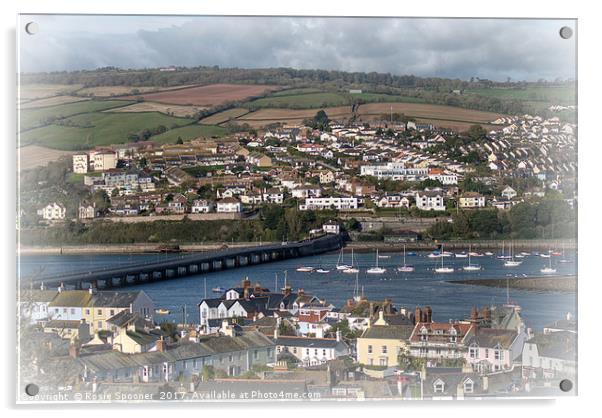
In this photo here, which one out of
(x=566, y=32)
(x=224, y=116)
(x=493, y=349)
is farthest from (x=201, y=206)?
(x=566, y=32)

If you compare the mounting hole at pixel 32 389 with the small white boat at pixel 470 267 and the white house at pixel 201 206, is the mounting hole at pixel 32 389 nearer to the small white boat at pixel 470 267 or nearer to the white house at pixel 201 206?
the small white boat at pixel 470 267

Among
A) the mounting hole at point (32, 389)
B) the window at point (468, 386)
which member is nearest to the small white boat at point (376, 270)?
the window at point (468, 386)

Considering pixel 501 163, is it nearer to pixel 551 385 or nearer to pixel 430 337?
pixel 430 337

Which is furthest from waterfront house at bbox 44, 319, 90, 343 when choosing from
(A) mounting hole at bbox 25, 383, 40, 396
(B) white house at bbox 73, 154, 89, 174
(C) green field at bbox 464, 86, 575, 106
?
(C) green field at bbox 464, 86, 575, 106

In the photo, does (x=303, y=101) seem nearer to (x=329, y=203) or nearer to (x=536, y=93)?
(x=329, y=203)

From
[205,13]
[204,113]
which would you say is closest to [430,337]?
[205,13]
